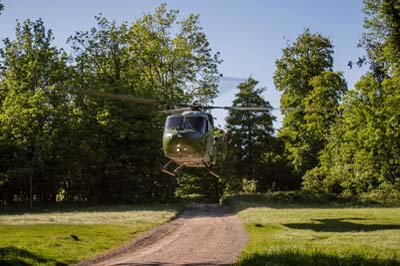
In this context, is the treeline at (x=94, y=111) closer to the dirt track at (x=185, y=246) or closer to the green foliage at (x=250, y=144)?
the green foliage at (x=250, y=144)

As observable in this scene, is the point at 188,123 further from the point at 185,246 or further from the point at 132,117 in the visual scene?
the point at 132,117

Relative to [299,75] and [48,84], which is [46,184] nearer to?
[48,84]

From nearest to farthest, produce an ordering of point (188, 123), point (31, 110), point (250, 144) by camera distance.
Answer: point (188, 123) → point (31, 110) → point (250, 144)

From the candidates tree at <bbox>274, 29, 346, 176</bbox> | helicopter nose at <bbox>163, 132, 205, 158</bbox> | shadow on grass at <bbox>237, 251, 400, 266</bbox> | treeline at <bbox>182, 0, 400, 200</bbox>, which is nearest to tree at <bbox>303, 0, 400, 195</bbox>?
treeline at <bbox>182, 0, 400, 200</bbox>

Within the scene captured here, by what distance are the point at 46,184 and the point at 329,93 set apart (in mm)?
39394

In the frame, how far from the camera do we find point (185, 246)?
22484 mm

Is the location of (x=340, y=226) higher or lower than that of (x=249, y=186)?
lower

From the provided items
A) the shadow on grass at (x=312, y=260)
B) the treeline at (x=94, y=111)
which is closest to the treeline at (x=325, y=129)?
the treeline at (x=94, y=111)

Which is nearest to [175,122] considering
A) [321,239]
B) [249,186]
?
[321,239]

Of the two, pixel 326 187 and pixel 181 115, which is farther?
pixel 326 187

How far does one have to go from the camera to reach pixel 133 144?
5494cm

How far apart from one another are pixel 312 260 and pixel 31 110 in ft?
132

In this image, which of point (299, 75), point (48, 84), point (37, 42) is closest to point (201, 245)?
point (48, 84)

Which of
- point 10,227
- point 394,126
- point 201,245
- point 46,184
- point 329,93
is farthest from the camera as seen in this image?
point 329,93
